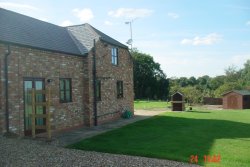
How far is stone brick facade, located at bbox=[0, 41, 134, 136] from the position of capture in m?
13.2

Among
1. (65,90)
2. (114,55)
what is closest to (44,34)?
(65,90)

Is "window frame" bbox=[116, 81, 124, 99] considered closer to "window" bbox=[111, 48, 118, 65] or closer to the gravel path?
"window" bbox=[111, 48, 118, 65]

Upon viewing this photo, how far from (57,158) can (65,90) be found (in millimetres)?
8244

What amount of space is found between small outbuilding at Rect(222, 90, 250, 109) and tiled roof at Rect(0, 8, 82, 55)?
26.2 meters

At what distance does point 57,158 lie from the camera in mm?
9305

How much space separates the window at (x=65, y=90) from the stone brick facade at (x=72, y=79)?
0.85 ft

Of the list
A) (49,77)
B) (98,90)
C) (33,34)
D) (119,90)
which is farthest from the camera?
(119,90)

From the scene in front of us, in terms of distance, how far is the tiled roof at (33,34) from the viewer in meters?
14.2

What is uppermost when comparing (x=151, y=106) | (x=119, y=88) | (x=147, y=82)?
(x=147, y=82)

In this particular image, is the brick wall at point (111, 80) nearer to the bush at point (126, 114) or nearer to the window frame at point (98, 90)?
the window frame at point (98, 90)

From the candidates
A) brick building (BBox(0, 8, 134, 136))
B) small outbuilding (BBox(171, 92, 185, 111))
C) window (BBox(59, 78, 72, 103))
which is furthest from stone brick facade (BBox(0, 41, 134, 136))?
small outbuilding (BBox(171, 92, 185, 111))

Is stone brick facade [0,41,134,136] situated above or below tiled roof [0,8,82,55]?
below

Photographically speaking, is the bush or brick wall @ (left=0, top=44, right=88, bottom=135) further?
the bush

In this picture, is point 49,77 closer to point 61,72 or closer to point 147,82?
point 61,72
